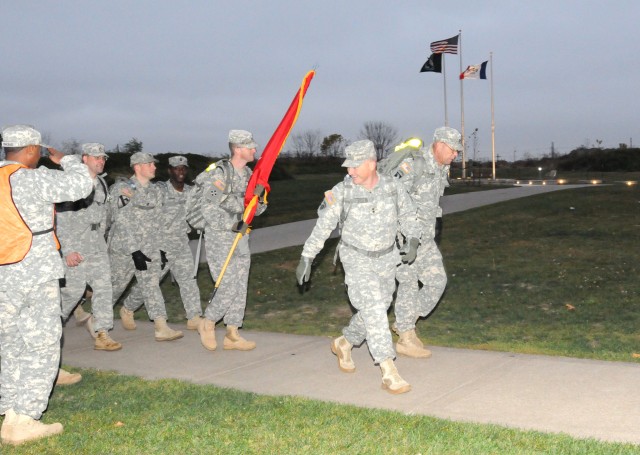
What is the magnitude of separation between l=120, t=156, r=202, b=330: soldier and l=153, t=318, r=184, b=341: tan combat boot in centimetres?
45

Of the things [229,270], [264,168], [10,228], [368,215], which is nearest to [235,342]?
[229,270]

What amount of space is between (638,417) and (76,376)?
463cm

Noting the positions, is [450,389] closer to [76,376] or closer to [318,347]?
[318,347]

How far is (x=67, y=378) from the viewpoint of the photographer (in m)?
7.14

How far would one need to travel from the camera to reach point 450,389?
6258 millimetres

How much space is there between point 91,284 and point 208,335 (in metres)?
1.28

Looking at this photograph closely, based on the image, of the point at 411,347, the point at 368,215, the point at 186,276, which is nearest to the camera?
the point at 368,215

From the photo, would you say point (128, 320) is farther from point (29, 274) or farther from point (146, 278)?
point (29, 274)

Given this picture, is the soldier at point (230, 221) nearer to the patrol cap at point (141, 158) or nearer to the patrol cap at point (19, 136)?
the patrol cap at point (141, 158)

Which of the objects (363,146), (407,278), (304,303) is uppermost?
(363,146)

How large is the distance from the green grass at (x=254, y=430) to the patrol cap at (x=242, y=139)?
2556mm

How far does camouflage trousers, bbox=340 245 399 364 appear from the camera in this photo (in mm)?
6344

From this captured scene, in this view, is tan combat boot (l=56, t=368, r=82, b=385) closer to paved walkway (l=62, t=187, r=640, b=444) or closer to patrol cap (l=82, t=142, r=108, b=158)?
paved walkway (l=62, t=187, r=640, b=444)

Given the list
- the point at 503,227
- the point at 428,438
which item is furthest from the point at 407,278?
the point at 503,227
